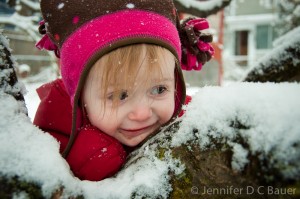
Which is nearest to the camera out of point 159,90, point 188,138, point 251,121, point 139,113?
point 251,121

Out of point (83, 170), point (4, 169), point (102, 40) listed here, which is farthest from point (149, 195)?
point (102, 40)

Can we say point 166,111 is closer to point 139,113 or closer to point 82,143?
point 139,113

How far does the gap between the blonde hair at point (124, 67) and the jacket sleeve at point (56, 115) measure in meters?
0.45

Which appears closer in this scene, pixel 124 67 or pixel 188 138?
pixel 188 138

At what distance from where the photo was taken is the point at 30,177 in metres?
0.66

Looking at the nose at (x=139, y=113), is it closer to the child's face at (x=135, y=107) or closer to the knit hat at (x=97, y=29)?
the child's face at (x=135, y=107)

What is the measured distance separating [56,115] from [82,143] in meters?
0.48

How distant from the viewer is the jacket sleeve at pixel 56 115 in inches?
66.2

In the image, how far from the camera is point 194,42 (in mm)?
1818

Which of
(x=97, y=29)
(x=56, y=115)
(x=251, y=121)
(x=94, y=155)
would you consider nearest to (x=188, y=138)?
(x=251, y=121)

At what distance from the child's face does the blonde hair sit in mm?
15

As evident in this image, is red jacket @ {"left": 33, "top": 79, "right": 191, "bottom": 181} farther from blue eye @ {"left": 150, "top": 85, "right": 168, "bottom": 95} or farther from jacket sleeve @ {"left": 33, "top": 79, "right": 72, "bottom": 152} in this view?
blue eye @ {"left": 150, "top": 85, "right": 168, "bottom": 95}

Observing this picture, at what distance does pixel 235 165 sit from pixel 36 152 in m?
0.48

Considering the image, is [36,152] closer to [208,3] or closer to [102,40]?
[102,40]
